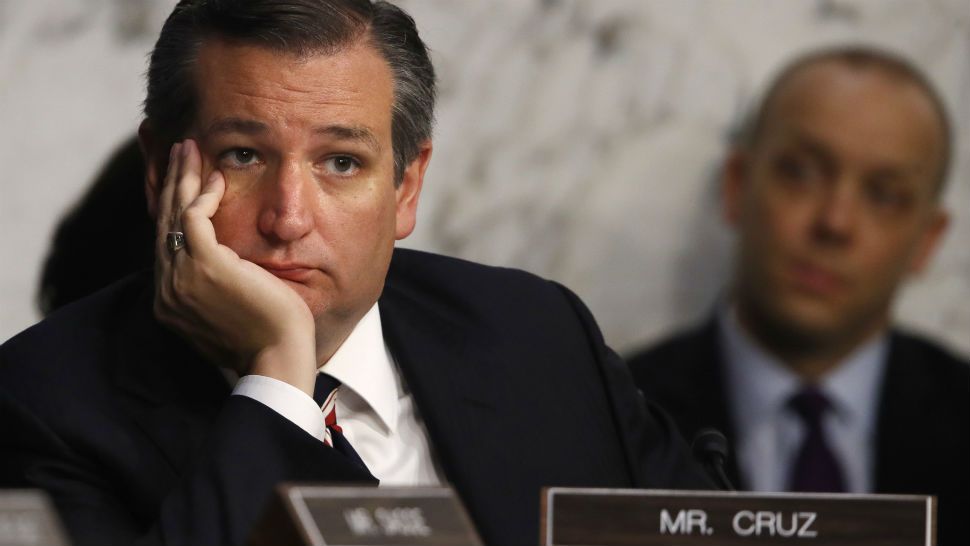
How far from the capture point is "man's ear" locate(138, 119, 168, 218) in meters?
2.27

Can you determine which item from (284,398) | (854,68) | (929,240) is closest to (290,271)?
(284,398)

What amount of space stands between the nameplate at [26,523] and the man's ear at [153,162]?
954 mm

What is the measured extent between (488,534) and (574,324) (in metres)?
0.48

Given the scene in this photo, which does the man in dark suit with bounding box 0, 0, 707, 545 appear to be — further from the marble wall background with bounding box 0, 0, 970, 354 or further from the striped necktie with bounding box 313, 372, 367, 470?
the marble wall background with bounding box 0, 0, 970, 354

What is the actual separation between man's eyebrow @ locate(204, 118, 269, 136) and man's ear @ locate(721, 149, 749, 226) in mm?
2427

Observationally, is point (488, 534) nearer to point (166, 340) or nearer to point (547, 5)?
point (166, 340)

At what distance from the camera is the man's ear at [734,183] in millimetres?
4297

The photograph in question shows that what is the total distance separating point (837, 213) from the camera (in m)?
4.18

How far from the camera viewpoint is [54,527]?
1.34 metres

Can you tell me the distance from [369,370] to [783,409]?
6.77 feet

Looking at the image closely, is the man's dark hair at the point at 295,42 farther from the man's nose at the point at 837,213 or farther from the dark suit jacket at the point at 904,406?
the man's nose at the point at 837,213

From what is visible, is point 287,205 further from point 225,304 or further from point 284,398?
point 284,398

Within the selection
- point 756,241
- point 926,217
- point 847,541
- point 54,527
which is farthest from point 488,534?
point 926,217

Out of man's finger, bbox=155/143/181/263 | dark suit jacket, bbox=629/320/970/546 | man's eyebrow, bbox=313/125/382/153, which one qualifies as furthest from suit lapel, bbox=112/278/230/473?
dark suit jacket, bbox=629/320/970/546
